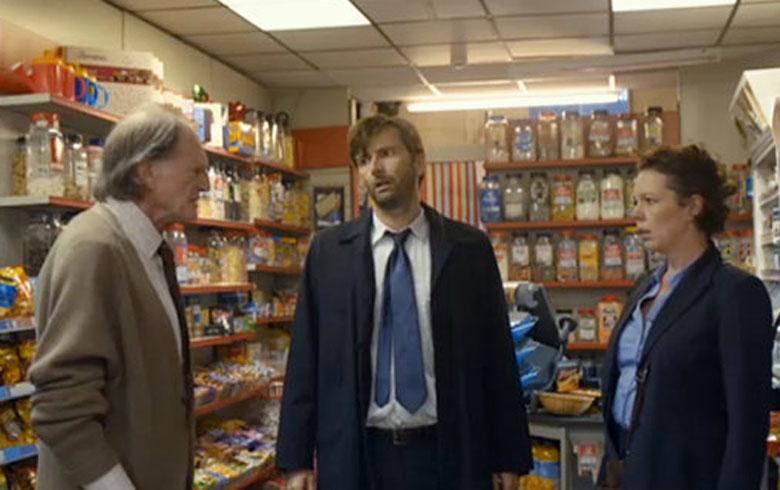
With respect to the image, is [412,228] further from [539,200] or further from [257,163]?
[539,200]

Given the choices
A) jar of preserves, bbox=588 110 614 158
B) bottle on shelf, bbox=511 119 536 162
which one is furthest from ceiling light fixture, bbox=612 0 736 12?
bottle on shelf, bbox=511 119 536 162

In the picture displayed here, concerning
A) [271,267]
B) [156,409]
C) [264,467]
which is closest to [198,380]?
[264,467]

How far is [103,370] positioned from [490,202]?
216 inches

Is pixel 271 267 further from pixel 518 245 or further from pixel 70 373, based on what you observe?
pixel 70 373

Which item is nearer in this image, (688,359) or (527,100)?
(688,359)

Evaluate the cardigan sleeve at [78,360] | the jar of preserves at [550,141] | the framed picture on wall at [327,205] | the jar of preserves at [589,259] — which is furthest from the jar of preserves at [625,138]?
the cardigan sleeve at [78,360]

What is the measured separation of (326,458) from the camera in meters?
2.70

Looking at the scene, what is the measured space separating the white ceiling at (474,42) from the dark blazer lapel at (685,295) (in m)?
3.26

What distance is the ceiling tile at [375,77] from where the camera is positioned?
721 centimetres

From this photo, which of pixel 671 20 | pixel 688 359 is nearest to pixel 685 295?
pixel 688 359

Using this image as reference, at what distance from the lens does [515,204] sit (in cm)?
711

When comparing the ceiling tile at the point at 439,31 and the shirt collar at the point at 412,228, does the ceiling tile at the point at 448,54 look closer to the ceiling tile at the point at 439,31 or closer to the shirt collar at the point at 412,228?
the ceiling tile at the point at 439,31

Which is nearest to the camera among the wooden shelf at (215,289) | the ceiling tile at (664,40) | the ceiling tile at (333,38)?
the wooden shelf at (215,289)

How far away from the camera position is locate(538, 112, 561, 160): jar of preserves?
716cm
